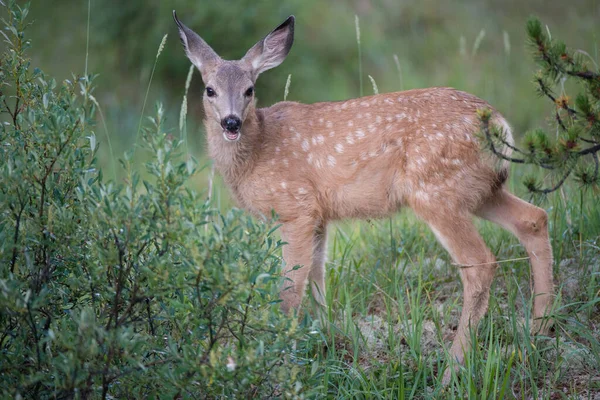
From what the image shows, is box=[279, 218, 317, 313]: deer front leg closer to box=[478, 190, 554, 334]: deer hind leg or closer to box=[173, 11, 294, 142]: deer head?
box=[173, 11, 294, 142]: deer head

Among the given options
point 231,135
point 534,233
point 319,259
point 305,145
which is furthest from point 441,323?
point 231,135

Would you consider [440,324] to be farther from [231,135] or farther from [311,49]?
[311,49]

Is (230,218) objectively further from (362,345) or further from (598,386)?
(598,386)

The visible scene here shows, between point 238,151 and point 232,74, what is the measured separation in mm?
554

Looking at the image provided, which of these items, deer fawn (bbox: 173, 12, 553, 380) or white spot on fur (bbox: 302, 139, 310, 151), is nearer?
deer fawn (bbox: 173, 12, 553, 380)

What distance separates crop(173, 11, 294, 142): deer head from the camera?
5539 millimetres

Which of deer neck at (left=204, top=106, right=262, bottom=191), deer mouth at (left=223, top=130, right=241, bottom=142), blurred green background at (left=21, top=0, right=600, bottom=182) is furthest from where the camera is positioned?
blurred green background at (left=21, top=0, right=600, bottom=182)

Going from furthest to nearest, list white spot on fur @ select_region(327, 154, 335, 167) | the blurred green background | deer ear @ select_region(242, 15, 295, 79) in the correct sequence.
→ the blurred green background, deer ear @ select_region(242, 15, 295, 79), white spot on fur @ select_region(327, 154, 335, 167)

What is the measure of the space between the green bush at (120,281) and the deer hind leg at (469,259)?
1553mm

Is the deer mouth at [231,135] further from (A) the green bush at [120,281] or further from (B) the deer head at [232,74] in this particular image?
(A) the green bush at [120,281]

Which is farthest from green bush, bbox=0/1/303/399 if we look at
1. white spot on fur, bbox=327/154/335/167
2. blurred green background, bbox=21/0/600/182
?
blurred green background, bbox=21/0/600/182

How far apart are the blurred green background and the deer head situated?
409cm

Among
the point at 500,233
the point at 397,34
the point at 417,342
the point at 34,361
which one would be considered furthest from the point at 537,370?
the point at 397,34

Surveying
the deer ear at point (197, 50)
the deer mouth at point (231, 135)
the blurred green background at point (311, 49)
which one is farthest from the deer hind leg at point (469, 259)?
the blurred green background at point (311, 49)
